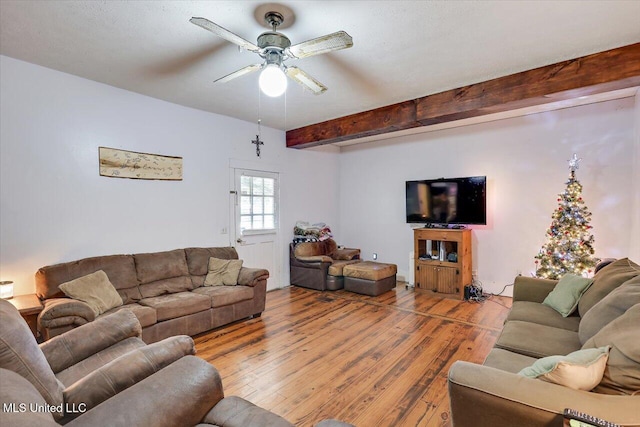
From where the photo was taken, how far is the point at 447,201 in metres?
5.18

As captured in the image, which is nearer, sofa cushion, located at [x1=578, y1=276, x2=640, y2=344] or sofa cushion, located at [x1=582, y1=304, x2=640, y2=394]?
sofa cushion, located at [x1=582, y1=304, x2=640, y2=394]

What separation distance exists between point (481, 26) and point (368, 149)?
4165 mm

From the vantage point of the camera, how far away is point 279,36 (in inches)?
89.5

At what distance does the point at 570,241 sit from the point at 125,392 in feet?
15.4

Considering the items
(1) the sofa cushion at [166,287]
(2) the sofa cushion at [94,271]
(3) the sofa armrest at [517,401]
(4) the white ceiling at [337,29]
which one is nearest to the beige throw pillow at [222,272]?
(1) the sofa cushion at [166,287]

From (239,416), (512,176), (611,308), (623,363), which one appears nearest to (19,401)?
(239,416)

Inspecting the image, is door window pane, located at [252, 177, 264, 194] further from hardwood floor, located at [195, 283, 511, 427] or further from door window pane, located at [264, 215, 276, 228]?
hardwood floor, located at [195, 283, 511, 427]

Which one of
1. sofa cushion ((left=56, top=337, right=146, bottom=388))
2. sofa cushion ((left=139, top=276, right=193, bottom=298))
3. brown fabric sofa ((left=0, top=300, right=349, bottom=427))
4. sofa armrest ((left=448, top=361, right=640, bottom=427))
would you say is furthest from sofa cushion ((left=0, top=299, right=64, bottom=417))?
sofa cushion ((left=139, top=276, right=193, bottom=298))

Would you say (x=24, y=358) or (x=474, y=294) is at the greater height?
(x=24, y=358)

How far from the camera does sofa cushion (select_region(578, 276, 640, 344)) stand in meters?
1.80

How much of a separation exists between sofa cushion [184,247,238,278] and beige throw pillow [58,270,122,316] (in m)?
1.00

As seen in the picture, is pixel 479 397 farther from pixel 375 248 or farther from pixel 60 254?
pixel 375 248

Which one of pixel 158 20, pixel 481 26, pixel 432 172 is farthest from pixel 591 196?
pixel 158 20

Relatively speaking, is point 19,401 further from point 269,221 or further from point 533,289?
point 269,221
